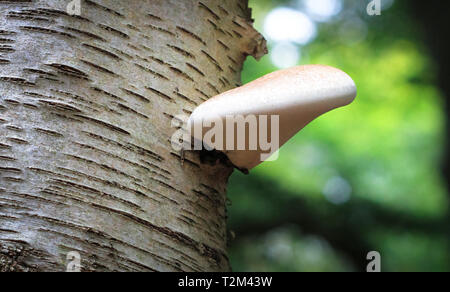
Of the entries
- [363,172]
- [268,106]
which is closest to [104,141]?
[268,106]

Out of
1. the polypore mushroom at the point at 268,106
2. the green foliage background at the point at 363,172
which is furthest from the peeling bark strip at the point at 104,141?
the green foliage background at the point at 363,172

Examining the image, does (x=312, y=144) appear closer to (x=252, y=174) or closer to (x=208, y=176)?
(x=252, y=174)

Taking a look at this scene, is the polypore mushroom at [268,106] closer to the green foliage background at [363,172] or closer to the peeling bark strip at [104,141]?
the peeling bark strip at [104,141]

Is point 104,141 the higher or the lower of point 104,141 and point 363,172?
the lower

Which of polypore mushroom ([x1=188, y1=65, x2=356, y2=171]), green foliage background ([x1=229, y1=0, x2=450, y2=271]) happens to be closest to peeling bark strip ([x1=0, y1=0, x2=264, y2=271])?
polypore mushroom ([x1=188, y1=65, x2=356, y2=171])

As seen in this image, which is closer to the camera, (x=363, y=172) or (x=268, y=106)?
(x=268, y=106)

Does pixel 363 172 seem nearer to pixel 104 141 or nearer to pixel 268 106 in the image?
pixel 268 106
